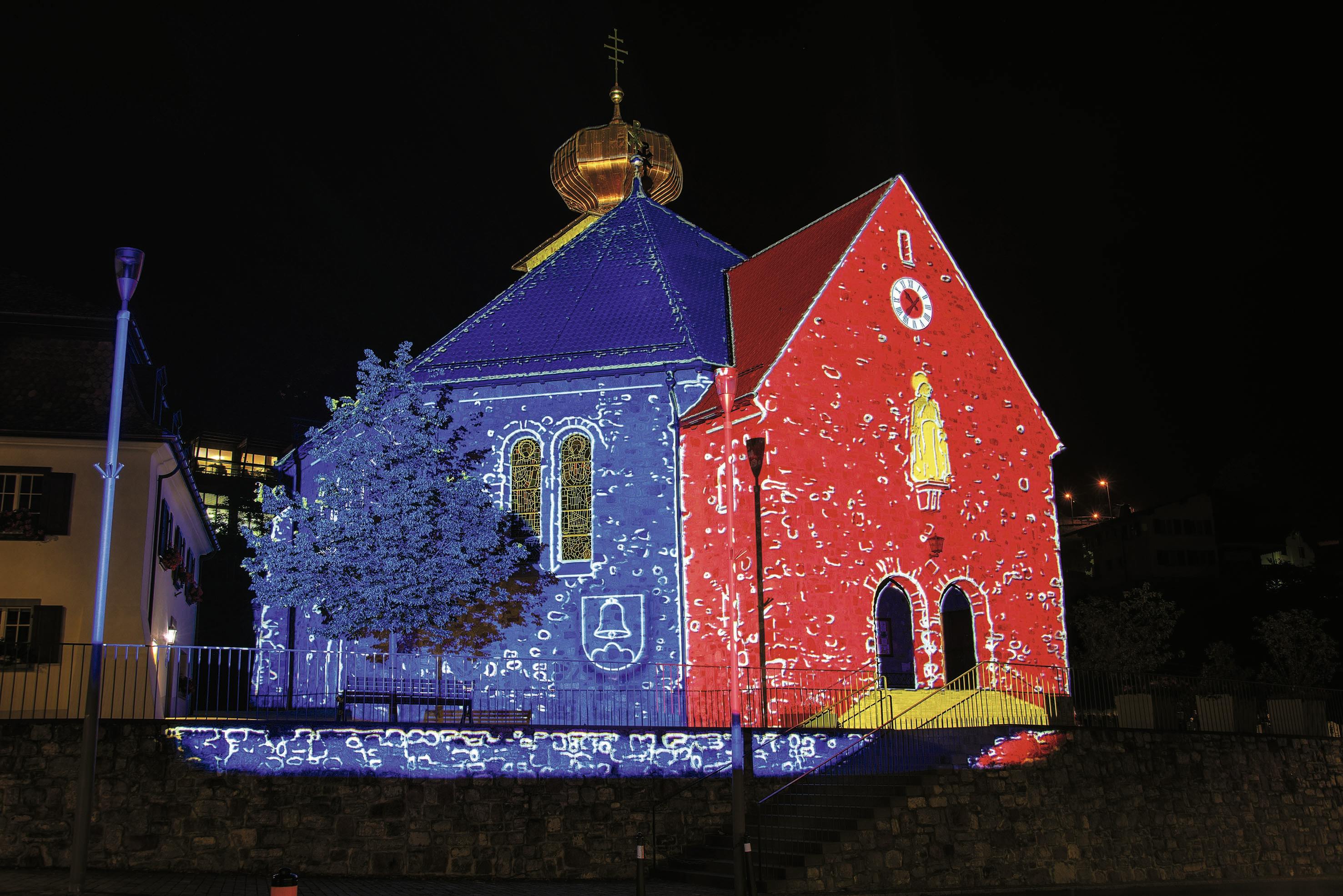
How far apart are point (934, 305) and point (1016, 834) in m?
13.1

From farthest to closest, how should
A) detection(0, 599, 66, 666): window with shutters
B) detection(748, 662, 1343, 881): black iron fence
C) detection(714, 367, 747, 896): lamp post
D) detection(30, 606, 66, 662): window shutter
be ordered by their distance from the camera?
detection(30, 606, 66, 662): window shutter, detection(0, 599, 66, 666): window with shutters, detection(748, 662, 1343, 881): black iron fence, detection(714, 367, 747, 896): lamp post

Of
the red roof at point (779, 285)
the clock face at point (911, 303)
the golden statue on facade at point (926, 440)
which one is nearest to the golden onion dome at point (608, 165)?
the red roof at point (779, 285)

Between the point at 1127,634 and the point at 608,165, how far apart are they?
2286 centimetres

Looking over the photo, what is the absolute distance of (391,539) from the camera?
73.4 feet

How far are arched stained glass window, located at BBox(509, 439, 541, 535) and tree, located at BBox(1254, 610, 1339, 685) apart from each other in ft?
71.7

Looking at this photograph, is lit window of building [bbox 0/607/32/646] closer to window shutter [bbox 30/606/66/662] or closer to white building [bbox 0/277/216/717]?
white building [bbox 0/277/216/717]

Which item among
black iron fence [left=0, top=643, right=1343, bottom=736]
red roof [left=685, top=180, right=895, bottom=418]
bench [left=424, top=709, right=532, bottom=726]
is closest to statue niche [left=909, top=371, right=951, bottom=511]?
red roof [left=685, top=180, right=895, bottom=418]

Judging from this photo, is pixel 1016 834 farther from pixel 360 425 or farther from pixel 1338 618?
pixel 1338 618

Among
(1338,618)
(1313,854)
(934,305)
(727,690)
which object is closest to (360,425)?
(727,690)

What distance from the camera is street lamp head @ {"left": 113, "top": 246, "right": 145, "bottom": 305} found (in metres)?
15.9

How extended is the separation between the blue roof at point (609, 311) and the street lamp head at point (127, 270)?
475 inches

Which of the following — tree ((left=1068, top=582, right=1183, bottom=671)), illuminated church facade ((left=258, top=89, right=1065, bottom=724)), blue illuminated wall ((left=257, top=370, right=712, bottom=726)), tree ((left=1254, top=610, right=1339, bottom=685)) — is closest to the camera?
illuminated church facade ((left=258, top=89, right=1065, bottom=724))

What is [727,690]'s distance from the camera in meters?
23.3

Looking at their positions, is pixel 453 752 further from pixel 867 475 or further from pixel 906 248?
pixel 906 248
